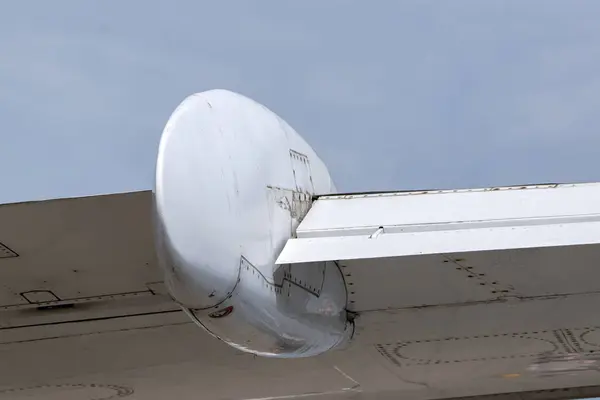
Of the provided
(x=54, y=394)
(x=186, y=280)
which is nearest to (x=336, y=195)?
(x=186, y=280)

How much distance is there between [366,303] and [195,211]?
207 centimetres

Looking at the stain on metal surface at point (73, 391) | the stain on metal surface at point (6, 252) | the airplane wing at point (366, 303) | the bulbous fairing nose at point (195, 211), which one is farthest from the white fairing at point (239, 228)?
the stain on metal surface at point (73, 391)

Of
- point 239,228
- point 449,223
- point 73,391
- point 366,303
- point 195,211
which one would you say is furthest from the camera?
point 73,391

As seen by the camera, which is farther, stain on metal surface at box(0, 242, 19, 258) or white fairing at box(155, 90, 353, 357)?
stain on metal surface at box(0, 242, 19, 258)

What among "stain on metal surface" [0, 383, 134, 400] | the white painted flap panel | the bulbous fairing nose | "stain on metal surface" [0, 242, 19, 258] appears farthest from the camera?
"stain on metal surface" [0, 383, 134, 400]

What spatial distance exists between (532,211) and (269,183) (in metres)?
1.36

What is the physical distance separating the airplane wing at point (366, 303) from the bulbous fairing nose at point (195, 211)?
1.64 ft

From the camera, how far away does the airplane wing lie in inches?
202

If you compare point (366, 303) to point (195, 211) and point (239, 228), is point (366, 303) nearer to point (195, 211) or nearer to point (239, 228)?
point (239, 228)

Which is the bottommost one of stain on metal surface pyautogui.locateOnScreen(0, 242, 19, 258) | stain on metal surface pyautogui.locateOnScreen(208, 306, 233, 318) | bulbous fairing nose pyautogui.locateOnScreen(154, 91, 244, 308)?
stain on metal surface pyautogui.locateOnScreen(208, 306, 233, 318)

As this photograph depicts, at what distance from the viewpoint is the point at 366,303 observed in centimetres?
619

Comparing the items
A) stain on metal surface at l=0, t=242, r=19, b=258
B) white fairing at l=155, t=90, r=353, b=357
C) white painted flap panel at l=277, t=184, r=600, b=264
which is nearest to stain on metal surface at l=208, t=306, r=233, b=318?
white fairing at l=155, t=90, r=353, b=357

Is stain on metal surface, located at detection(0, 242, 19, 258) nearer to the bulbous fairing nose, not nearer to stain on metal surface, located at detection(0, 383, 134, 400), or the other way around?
the bulbous fairing nose

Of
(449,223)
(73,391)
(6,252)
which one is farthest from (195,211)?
(73,391)
